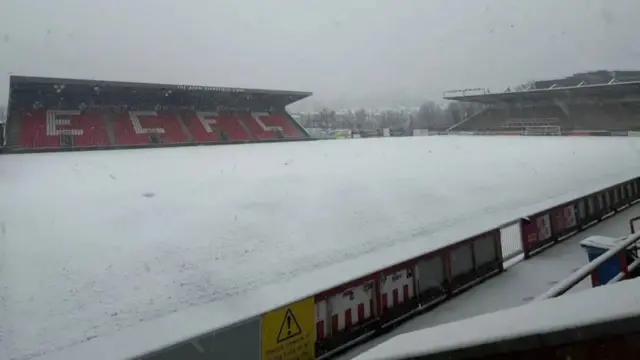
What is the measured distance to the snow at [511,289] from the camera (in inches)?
182

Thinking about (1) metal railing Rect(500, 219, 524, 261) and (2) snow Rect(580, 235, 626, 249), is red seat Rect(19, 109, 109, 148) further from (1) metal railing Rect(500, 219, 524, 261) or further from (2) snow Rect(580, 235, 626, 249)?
(2) snow Rect(580, 235, 626, 249)

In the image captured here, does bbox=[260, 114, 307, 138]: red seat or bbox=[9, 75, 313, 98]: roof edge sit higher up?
bbox=[9, 75, 313, 98]: roof edge

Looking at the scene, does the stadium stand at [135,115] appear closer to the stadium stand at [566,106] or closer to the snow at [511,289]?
the stadium stand at [566,106]

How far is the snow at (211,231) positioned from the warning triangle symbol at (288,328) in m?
0.68

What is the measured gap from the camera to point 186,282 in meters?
5.46

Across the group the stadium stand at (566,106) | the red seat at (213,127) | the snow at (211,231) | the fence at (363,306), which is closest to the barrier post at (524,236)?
the fence at (363,306)

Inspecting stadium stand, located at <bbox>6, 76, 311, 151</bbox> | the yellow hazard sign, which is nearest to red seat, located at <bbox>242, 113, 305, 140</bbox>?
stadium stand, located at <bbox>6, 76, 311, 151</bbox>

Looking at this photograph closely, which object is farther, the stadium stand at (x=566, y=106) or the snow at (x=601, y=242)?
the stadium stand at (x=566, y=106)

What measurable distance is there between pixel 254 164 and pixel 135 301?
1407cm

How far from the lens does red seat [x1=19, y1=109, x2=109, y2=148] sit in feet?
84.8

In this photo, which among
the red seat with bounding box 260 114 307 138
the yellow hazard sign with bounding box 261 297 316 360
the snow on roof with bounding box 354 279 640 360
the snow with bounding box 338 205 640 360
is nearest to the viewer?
the snow on roof with bounding box 354 279 640 360

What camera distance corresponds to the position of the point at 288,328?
372cm

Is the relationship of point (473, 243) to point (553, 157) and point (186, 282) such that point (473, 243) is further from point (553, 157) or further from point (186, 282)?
point (553, 157)

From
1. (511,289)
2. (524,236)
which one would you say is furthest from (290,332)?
(524,236)
